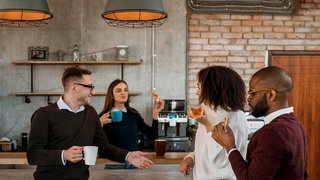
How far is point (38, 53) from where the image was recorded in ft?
22.0

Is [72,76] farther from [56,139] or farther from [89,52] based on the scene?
[89,52]

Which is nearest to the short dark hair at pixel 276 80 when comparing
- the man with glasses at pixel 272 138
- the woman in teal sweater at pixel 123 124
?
the man with glasses at pixel 272 138

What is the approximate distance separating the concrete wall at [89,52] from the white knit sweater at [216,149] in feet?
14.3

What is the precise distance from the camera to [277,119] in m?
1.98

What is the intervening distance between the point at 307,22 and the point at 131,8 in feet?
13.6

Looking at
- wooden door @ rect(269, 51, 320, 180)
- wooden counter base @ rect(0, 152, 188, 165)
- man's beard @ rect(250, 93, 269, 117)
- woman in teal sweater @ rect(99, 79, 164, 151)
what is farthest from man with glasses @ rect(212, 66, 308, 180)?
wooden door @ rect(269, 51, 320, 180)

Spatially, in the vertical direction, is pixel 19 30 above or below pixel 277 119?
above

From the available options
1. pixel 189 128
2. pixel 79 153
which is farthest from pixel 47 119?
pixel 189 128

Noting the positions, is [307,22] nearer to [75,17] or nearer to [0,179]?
[75,17]

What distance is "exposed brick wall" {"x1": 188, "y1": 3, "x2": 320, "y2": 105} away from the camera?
695 centimetres

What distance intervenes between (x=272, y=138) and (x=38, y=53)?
5302mm

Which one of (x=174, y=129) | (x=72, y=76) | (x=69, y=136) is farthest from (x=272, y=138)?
(x=174, y=129)

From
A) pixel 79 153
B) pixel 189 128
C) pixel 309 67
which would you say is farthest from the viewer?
pixel 309 67

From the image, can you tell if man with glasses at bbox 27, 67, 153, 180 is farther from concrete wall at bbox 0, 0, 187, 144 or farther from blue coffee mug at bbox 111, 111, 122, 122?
concrete wall at bbox 0, 0, 187, 144
